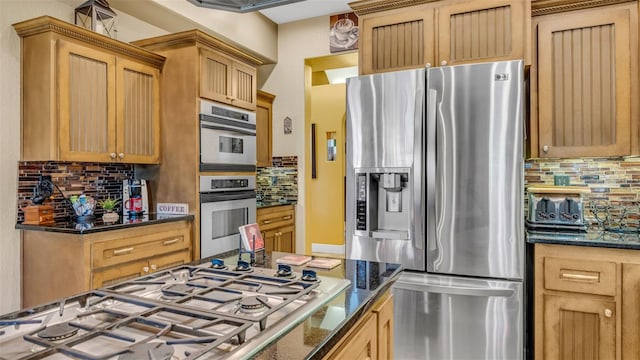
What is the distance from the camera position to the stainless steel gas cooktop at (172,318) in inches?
27.8

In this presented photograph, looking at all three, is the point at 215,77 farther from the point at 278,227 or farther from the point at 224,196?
the point at 278,227

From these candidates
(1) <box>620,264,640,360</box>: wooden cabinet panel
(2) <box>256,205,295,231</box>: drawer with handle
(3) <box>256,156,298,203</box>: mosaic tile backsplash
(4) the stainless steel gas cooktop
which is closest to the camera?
(4) the stainless steel gas cooktop

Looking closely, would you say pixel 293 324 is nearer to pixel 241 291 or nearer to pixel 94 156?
pixel 241 291

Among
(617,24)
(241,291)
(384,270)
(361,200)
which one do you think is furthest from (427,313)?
(617,24)

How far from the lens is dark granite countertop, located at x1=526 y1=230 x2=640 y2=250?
213 centimetres

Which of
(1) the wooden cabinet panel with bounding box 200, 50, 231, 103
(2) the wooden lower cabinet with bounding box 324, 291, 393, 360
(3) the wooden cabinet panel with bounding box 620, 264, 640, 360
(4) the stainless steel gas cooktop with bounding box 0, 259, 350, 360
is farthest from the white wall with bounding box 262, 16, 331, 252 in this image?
(4) the stainless steel gas cooktop with bounding box 0, 259, 350, 360

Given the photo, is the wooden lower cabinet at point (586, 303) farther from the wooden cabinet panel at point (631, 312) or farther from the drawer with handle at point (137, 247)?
the drawer with handle at point (137, 247)

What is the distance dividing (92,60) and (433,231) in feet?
8.39

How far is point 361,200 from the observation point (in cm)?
251

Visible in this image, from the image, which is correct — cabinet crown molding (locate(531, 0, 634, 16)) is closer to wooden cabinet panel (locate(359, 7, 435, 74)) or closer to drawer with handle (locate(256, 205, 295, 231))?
wooden cabinet panel (locate(359, 7, 435, 74))

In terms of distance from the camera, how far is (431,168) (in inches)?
92.1

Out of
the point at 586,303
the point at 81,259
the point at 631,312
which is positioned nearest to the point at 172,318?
the point at 81,259

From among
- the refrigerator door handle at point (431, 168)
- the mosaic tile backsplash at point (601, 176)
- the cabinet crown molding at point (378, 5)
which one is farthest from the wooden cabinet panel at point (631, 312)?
the cabinet crown molding at point (378, 5)

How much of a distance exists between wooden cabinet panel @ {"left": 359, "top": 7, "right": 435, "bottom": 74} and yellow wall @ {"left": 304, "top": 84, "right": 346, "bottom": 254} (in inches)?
149
